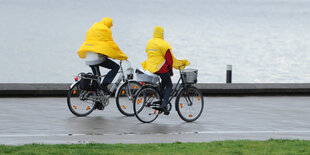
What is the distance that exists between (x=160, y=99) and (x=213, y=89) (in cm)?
538

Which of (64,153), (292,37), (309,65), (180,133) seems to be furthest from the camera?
(292,37)

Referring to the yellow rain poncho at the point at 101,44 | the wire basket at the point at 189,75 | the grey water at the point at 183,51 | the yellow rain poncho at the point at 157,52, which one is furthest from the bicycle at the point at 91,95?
the grey water at the point at 183,51

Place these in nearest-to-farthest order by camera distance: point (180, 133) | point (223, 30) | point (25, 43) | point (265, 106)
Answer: point (180, 133) < point (265, 106) < point (25, 43) < point (223, 30)

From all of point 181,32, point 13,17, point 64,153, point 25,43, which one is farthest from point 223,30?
point 64,153

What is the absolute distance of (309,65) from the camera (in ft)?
180

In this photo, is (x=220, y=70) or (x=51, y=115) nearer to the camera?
(x=51, y=115)

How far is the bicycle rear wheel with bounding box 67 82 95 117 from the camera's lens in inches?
532

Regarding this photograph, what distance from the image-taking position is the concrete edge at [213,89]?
1695cm

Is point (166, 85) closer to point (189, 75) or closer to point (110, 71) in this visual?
point (189, 75)

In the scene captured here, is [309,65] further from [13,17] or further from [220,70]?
[13,17]

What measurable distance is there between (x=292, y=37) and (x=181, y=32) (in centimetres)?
1445

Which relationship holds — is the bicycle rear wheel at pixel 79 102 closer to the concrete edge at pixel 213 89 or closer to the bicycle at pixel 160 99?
the bicycle at pixel 160 99

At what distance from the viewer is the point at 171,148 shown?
9.17 metres

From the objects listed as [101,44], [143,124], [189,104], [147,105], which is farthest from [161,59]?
[101,44]
